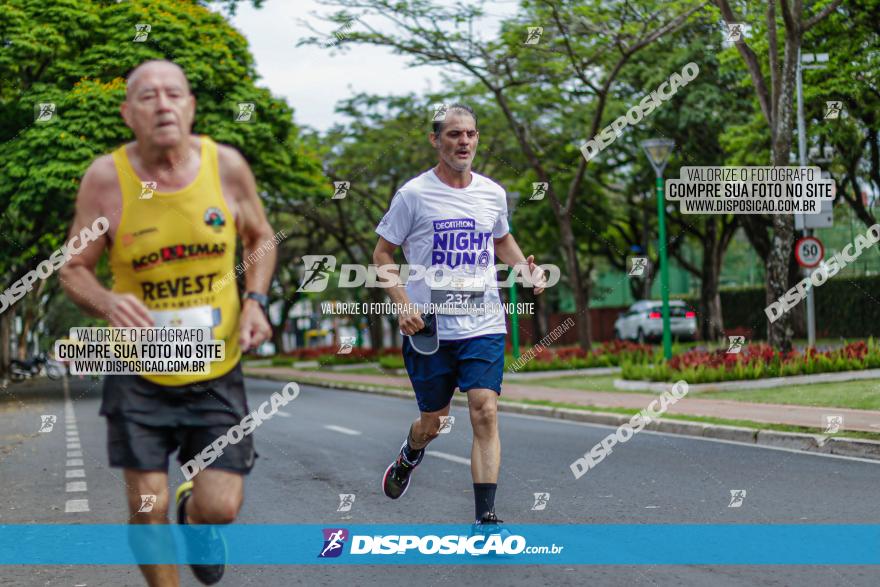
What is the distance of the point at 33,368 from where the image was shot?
52312 mm

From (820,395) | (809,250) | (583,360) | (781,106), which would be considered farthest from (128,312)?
(583,360)

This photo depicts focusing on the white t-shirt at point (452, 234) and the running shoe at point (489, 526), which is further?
the white t-shirt at point (452, 234)

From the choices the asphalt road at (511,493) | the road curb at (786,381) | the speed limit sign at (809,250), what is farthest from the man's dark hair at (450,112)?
the speed limit sign at (809,250)

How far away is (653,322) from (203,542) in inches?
1481

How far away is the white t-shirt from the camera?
5.92 metres

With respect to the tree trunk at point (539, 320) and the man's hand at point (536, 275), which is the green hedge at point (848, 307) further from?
the man's hand at point (536, 275)

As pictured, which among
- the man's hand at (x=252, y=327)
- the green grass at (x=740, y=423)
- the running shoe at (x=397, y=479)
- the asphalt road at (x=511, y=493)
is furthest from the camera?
the green grass at (x=740, y=423)

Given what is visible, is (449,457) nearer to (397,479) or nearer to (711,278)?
(397,479)

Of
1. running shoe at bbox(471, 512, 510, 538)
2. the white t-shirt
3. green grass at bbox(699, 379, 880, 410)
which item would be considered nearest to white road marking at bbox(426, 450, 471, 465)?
running shoe at bbox(471, 512, 510, 538)

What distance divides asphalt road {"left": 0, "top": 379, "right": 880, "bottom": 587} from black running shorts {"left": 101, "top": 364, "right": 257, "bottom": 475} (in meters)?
1.92

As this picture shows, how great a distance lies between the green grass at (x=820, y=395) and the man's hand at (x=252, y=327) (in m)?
10.7

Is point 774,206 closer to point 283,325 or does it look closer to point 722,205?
point 722,205

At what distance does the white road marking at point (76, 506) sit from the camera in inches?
324

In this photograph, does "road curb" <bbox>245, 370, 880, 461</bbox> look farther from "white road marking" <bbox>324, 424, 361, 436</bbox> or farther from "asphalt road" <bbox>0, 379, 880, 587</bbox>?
"white road marking" <bbox>324, 424, 361, 436</bbox>
